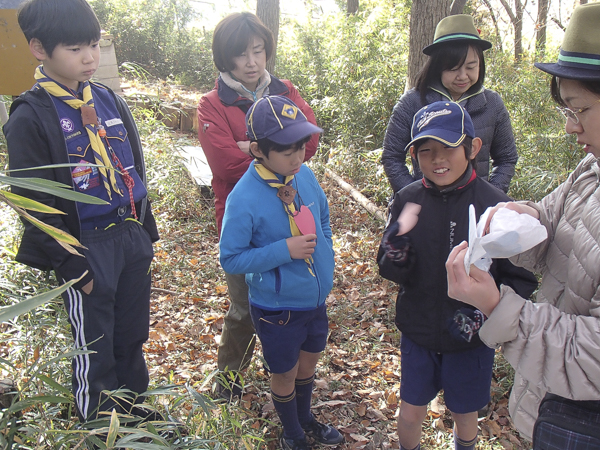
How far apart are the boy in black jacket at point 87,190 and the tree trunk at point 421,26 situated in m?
3.12

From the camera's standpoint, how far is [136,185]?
7.80 ft

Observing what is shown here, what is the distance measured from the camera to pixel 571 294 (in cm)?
136

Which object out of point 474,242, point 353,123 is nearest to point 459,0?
point 353,123

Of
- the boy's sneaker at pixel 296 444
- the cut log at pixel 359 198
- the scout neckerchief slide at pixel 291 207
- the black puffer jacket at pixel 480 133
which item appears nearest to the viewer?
the scout neckerchief slide at pixel 291 207

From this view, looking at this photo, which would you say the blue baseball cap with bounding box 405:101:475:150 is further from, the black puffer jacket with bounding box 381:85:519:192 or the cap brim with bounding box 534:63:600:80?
the black puffer jacket with bounding box 381:85:519:192

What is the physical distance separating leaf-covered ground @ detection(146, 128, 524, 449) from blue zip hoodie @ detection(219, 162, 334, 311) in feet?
2.07

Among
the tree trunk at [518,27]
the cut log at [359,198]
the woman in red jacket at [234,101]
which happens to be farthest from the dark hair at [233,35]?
the tree trunk at [518,27]

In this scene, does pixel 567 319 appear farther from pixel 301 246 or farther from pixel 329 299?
pixel 329 299

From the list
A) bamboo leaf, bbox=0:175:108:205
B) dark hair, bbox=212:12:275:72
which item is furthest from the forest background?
dark hair, bbox=212:12:275:72

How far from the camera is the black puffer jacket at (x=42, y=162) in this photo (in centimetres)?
194

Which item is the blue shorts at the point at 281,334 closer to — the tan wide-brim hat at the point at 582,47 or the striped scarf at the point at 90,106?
the striped scarf at the point at 90,106

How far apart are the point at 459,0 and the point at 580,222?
184 inches

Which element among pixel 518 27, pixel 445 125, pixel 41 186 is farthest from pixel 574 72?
pixel 518 27

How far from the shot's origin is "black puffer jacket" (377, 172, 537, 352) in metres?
1.99
